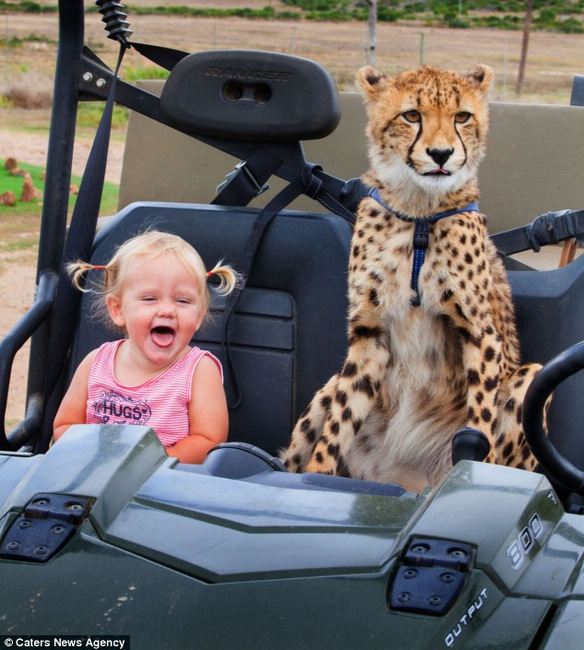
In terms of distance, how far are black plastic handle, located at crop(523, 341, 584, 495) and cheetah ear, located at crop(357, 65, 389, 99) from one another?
139cm

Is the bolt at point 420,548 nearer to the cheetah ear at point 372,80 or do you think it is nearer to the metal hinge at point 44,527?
the metal hinge at point 44,527

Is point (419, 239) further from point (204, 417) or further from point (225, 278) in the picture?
point (204, 417)

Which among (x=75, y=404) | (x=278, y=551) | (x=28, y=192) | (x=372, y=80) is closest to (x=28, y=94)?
(x=28, y=192)

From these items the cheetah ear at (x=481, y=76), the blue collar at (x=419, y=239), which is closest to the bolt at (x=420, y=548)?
the blue collar at (x=419, y=239)

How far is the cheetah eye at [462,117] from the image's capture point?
2.47m

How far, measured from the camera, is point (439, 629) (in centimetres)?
103

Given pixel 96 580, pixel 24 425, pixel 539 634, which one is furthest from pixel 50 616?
pixel 24 425

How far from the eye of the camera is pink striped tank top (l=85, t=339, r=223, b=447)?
2.17 m

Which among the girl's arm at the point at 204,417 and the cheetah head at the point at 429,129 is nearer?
the girl's arm at the point at 204,417

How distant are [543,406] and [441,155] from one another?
109 cm

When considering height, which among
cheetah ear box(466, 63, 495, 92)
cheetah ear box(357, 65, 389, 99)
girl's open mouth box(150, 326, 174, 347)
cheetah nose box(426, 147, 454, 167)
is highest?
cheetah ear box(466, 63, 495, 92)

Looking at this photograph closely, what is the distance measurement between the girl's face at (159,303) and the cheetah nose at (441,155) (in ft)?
2.11

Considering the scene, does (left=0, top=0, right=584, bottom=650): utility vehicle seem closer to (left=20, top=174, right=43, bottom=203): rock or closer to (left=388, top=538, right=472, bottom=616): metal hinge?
(left=388, top=538, right=472, bottom=616): metal hinge

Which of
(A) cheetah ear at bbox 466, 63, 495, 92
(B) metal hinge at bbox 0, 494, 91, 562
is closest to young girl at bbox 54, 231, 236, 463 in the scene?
A: (A) cheetah ear at bbox 466, 63, 495, 92
